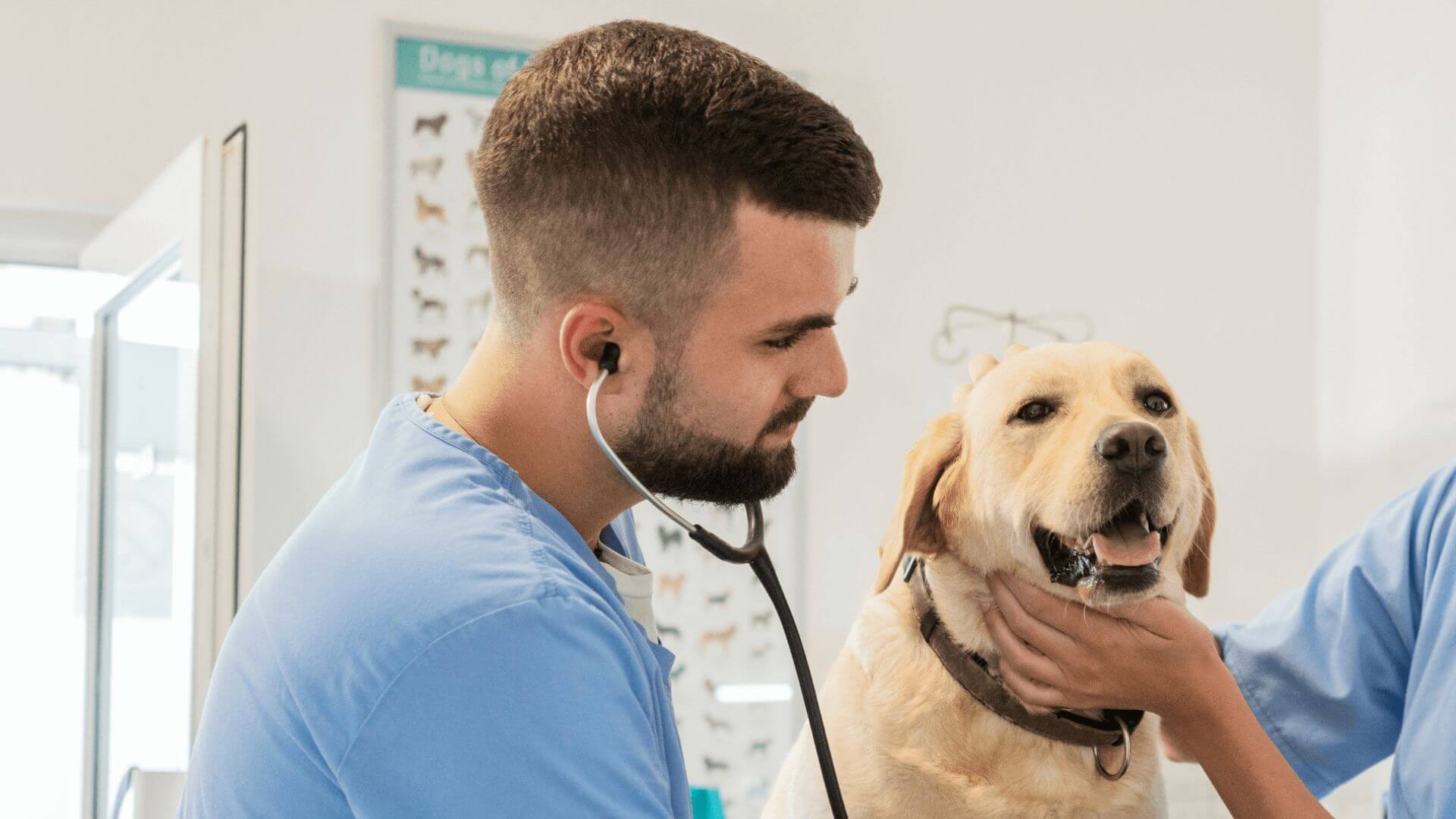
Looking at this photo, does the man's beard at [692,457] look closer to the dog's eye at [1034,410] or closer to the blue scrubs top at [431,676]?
the blue scrubs top at [431,676]

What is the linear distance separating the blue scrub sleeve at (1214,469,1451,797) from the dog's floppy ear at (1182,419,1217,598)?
13cm

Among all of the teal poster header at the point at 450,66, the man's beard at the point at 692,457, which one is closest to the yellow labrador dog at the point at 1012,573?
the man's beard at the point at 692,457

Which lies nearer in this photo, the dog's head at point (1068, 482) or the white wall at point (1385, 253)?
the dog's head at point (1068, 482)

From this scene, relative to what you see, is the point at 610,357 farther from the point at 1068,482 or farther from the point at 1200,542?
the point at 1200,542

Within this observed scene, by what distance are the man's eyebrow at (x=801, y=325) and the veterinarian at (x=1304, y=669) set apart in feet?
1.77

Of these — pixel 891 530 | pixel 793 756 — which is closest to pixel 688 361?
pixel 891 530

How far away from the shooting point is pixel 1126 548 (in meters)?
1.23

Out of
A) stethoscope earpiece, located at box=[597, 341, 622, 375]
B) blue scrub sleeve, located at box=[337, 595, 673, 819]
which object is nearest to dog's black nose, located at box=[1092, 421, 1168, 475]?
stethoscope earpiece, located at box=[597, 341, 622, 375]

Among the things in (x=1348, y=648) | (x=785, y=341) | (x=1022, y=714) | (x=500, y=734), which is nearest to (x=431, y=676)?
(x=500, y=734)

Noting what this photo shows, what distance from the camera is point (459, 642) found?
657mm

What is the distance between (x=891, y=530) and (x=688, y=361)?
56 centimetres

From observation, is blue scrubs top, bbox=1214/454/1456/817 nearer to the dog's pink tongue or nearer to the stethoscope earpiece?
the dog's pink tongue

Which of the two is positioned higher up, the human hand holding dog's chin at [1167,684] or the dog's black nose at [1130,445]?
the dog's black nose at [1130,445]

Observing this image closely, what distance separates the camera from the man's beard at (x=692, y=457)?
85cm
